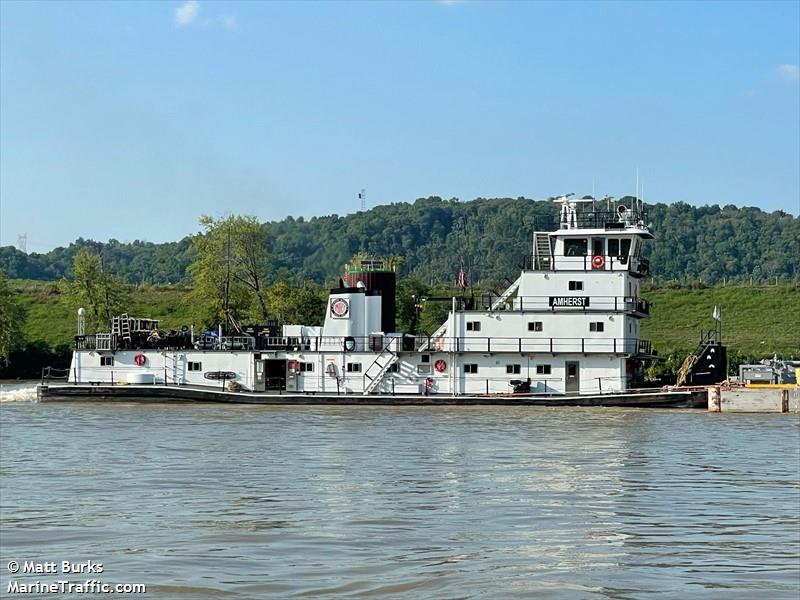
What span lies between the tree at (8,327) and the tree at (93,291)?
318cm

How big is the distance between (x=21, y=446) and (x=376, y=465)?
910 centimetres

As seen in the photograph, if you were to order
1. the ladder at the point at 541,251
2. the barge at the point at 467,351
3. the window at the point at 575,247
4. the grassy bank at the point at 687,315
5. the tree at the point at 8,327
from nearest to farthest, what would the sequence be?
1. the barge at the point at 467,351
2. the window at the point at 575,247
3. the ladder at the point at 541,251
4. the tree at the point at 8,327
5. the grassy bank at the point at 687,315

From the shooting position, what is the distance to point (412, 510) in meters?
17.2

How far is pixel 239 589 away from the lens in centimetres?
1186

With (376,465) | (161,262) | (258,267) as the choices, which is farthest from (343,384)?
Answer: (161,262)

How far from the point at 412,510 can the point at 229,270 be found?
2019 inches

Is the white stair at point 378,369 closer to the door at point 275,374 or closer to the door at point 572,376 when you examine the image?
the door at point 275,374

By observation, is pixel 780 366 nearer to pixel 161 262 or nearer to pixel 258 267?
pixel 258 267

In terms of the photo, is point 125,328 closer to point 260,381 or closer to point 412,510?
point 260,381

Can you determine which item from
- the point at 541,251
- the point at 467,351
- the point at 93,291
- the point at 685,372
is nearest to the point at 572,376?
the point at 467,351

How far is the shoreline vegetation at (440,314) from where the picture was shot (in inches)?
2719

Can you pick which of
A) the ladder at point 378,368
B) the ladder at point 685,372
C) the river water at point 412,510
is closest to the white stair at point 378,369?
the ladder at point 378,368

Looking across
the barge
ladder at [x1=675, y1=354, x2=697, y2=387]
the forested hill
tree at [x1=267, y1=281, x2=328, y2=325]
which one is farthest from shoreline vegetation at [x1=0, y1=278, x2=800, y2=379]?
the forested hill

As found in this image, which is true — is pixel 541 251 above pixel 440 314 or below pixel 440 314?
above
